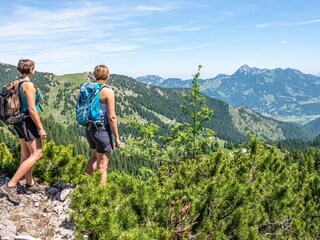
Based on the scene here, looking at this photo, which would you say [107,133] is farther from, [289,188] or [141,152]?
[141,152]

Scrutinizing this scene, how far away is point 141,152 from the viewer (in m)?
21.4

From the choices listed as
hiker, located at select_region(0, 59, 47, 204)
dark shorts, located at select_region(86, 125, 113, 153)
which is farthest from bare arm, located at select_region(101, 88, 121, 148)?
hiker, located at select_region(0, 59, 47, 204)

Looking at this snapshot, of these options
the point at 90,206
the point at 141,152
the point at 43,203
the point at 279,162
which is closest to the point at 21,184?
the point at 43,203

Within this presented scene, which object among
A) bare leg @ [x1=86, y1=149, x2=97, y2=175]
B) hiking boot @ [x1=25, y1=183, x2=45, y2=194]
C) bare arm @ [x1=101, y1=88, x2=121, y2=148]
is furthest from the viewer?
bare leg @ [x1=86, y1=149, x2=97, y2=175]

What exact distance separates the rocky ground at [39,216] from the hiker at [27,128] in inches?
13.1

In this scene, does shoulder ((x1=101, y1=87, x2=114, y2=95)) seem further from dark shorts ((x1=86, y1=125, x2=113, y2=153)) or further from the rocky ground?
the rocky ground

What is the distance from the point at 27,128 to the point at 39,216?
223cm

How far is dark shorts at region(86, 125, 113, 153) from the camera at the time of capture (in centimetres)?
800

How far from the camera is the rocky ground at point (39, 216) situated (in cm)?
639

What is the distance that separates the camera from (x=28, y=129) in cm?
773

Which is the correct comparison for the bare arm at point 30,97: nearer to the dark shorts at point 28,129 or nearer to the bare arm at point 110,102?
the dark shorts at point 28,129

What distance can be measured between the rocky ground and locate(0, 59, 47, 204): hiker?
0.33 m

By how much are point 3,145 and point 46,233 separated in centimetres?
441

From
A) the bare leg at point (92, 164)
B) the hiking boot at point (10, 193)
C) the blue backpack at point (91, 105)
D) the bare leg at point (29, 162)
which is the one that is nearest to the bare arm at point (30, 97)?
the bare leg at point (29, 162)
